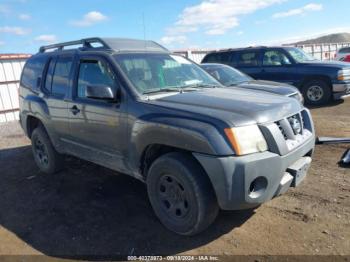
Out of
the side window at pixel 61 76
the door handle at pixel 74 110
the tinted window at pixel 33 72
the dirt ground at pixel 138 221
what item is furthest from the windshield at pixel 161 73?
the tinted window at pixel 33 72

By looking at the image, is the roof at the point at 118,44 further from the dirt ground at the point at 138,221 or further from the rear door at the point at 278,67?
the rear door at the point at 278,67

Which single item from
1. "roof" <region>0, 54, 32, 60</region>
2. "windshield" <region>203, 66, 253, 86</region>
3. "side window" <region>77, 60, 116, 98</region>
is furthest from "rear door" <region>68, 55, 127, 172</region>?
"roof" <region>0, 54, 32, 60</region>

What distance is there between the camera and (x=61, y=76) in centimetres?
471

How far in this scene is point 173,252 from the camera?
3102 millimetres

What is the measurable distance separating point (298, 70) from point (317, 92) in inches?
35.2

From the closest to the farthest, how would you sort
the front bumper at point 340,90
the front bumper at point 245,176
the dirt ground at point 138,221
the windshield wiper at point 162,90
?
the front bumper at point 245,176
the dirt ground at point 138,221
the windshield wiper at point 162,90
the front bumper at point 340,90

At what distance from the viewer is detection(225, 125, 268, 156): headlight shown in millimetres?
2785

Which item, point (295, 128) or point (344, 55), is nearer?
point (295, 128)

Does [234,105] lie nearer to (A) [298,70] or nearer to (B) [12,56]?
(A) [298,70]

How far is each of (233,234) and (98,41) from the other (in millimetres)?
2930

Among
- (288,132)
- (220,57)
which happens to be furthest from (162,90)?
(220,57)

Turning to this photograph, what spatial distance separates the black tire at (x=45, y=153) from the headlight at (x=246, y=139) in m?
3.41

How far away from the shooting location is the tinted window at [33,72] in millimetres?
5250

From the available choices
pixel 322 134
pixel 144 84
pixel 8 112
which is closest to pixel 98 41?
pixel 144 84
